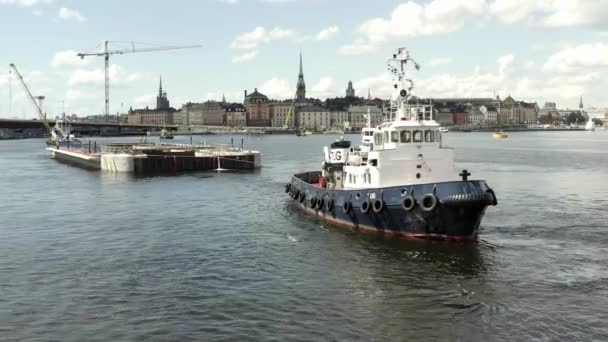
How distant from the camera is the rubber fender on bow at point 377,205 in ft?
109

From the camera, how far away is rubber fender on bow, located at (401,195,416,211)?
A: 104ft

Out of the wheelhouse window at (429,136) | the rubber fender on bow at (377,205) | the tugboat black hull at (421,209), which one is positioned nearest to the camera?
the tugboat black hull at (421,209)

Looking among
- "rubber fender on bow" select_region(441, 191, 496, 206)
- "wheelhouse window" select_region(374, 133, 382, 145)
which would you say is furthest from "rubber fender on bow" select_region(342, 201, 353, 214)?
"rubber fender on bow" select_region(441, 191, 496, 206)

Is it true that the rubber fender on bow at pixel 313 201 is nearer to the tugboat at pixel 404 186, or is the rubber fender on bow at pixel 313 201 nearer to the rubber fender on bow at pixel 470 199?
the tugboat at pixel 404 186

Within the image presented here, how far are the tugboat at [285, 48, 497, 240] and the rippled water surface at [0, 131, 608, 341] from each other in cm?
104

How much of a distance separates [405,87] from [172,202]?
24.6m

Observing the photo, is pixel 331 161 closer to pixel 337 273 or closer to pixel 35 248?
pixel 337 273

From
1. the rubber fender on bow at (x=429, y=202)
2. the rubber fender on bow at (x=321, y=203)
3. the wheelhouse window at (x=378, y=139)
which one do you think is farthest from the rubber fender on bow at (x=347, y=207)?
the rubber fender on bow at (x=429, y=202)

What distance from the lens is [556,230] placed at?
36.7 metres

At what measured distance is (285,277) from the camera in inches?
1059

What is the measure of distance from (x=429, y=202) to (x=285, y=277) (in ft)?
29.9

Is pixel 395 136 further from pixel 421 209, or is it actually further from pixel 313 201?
pixel 313 201

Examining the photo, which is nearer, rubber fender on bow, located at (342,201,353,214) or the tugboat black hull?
the tugboat black hull

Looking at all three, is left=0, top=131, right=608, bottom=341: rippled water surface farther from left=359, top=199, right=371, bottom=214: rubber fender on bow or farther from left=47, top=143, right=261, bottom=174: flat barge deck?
left=47, top=143, right=261, bottom=174: flat barge deck
